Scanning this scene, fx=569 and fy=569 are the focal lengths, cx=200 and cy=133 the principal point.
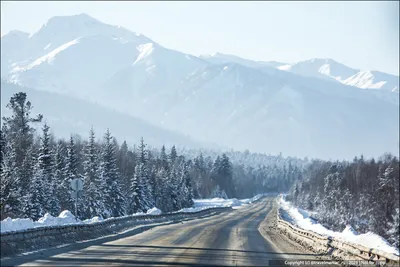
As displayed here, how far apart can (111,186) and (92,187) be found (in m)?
3.96

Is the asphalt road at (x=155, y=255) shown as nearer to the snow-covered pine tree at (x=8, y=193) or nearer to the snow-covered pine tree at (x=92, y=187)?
the snow-covered pine tree at (x=8, y=193)

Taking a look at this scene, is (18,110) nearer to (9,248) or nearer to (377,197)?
(9,248)

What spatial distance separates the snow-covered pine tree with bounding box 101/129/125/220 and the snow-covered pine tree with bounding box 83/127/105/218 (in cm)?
89

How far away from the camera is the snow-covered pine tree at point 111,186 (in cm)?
7412

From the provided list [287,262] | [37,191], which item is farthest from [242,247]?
[37,191]

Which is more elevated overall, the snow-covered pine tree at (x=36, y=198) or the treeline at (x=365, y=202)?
the snow-covered pine tree at (x=36, y=198)

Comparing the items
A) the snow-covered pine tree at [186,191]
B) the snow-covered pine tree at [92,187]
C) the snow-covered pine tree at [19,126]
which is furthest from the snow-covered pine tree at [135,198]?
the snow-covered pine tree at [186,191]

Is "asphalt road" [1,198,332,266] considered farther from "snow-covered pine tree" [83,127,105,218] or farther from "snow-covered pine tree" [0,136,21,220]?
"snow-covered pine tree" [83,127,105,218]

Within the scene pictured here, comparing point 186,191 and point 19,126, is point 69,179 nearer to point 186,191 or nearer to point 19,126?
point 19,126

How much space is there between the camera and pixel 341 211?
115 m

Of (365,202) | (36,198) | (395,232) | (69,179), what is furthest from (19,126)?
(365,202)

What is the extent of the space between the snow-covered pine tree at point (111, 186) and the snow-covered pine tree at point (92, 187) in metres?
0.89

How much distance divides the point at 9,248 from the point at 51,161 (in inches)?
1778

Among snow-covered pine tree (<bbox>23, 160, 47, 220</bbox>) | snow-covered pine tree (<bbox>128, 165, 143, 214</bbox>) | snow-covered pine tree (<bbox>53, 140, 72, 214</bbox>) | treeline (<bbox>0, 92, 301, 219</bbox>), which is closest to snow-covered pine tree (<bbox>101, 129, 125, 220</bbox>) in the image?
treeline (<bbox>0, 92, 301, 219</bbox>)
